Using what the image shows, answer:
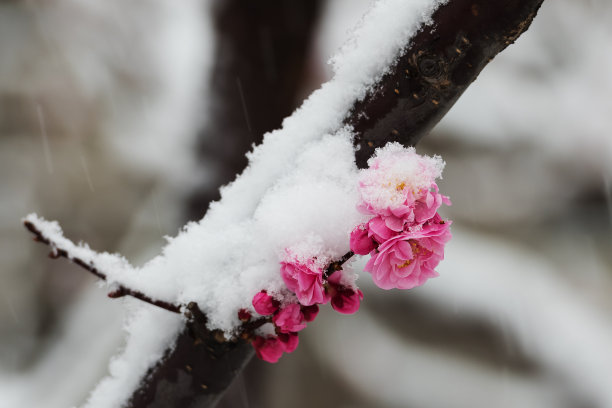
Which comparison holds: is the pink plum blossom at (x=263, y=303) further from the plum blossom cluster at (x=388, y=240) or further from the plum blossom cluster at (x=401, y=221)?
the plum blossom cluster at (x=401, y=221)

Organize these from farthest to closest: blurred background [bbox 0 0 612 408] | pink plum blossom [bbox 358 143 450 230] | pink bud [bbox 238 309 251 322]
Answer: blurred background [bbox 0 0 612 408], pink bud [bbox 238 309 251 322], pink plum blossom [bbox 358 143 450 230]

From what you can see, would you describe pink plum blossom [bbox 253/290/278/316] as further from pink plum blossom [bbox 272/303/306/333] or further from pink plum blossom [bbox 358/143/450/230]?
pink plum blossom [bbox 358/143/450/230]

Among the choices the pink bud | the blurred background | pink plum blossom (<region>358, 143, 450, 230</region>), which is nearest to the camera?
pink plum blossom (<region>358, 143, 450, 230</region>)

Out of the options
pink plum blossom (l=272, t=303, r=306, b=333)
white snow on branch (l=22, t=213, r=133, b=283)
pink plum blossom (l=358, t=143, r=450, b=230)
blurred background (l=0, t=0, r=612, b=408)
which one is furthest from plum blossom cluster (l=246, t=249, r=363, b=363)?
blurred background (l=0, t=0, r=612, b=408)

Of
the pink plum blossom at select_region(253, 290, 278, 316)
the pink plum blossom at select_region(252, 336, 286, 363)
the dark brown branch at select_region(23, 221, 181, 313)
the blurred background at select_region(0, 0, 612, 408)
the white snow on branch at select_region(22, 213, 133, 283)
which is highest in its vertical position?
the blurred background at select_region(0, 0, 612, 408)

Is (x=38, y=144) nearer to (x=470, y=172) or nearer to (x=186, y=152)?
(x=186, y=152)

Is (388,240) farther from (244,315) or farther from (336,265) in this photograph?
(244,315)
